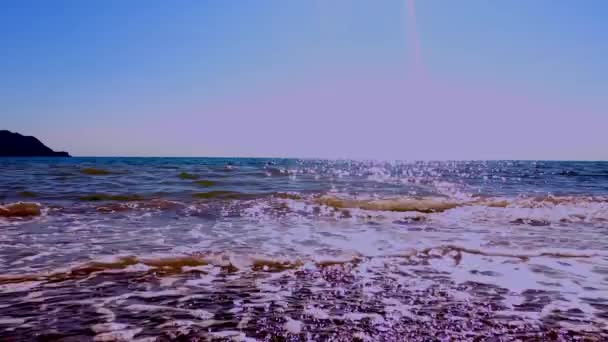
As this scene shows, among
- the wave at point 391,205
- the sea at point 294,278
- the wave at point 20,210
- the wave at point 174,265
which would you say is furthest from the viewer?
the wave at point 391,205

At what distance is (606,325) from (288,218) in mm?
9961

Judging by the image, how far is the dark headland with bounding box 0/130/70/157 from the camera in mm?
148475

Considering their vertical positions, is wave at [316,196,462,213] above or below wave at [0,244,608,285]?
below

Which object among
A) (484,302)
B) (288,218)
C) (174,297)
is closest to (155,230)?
(288,218)

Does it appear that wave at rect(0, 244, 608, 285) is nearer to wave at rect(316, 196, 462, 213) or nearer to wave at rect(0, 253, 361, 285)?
wave at rect(0, 253, 361, 285)

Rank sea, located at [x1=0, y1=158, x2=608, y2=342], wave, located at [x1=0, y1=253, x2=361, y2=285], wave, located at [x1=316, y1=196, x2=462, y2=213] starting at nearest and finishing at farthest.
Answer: sea, located at [x1=0, y1=158, x2=608, y2=342] < wave, located at [x1=0, y1=253, x2=361, y2=285] < wave, located at [x1=316, y1=196, x2=462, y2=213]

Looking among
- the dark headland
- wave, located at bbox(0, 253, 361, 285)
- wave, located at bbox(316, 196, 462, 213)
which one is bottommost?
wave, located at bbox(316, 196, 462, 213)

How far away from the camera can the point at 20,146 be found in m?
155

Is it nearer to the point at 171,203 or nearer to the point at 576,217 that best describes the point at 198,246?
the point at 171,203

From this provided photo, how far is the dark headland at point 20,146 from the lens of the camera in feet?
487

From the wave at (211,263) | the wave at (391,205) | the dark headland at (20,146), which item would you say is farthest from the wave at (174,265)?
the dark headland at (20,146)

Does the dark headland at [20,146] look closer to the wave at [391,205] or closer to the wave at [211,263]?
the wave at [391,205]

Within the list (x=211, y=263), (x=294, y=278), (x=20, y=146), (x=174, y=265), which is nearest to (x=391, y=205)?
(x=211, y=263)

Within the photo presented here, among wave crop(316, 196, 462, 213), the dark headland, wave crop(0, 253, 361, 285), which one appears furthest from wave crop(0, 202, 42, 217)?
the dark headland
